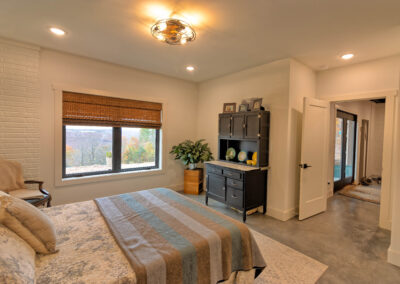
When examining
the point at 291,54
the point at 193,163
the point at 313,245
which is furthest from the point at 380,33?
the point at 193,163

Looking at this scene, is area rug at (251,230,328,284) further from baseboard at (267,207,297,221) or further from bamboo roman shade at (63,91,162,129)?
bamboo roman shade at (63,91,162,129)

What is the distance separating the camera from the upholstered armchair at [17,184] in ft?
8.64

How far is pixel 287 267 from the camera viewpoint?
2.11 m

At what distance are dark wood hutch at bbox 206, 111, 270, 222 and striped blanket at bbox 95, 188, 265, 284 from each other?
4.43 feet

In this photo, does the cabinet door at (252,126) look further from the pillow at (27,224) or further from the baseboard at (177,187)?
the pillow at (27,224)

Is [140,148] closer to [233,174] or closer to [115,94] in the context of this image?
[115,94]

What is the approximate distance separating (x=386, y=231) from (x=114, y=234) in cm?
377

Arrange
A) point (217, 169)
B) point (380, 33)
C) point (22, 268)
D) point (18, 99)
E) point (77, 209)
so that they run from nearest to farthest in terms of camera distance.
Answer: point (22, 268), point (77, 209), point (380, 33), point (18, 99), point (217, 169)

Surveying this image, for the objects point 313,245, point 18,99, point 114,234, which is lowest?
point 313,245

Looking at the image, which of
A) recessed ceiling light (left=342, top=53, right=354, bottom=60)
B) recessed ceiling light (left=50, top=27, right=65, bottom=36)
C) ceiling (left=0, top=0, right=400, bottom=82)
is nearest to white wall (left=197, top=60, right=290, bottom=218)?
ceiling (left=0, top=0, right=400, bottom=82)

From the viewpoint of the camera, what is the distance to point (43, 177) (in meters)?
3.18

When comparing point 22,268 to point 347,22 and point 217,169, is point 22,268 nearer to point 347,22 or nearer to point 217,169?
point 217,169

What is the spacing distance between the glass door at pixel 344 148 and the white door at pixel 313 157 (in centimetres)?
183

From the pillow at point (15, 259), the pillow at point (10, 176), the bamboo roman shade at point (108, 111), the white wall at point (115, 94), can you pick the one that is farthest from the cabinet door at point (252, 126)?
the pillow at point (10, 176)
